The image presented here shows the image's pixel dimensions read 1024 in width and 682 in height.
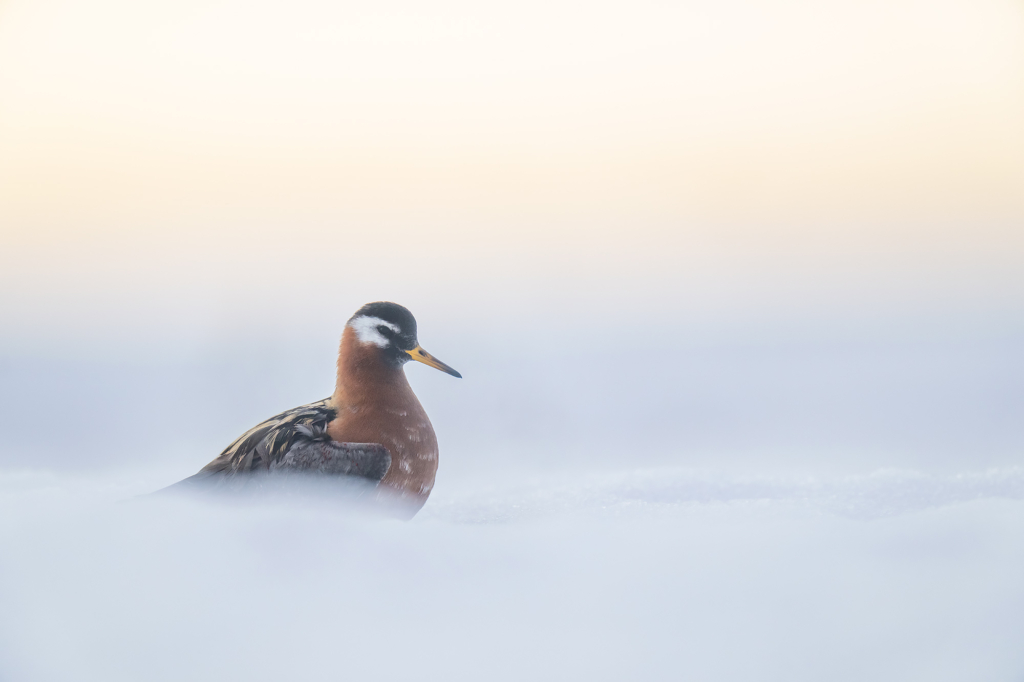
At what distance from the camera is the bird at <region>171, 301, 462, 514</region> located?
0.93 meters

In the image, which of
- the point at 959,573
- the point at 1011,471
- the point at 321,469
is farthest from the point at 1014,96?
the point at 321,469

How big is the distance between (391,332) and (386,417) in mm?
114

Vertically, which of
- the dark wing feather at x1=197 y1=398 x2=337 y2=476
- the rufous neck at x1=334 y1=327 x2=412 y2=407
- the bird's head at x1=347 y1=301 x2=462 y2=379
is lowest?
the dark wing feather at x1=197 y1=398 x2=337 y2=476

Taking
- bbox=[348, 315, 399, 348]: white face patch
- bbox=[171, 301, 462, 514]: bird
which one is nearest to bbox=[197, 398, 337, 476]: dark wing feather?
bbox=[171, 301, 462, 514]: bird

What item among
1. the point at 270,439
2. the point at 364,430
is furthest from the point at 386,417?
the point at 270,439

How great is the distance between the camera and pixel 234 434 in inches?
38.0

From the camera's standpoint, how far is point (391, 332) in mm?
959

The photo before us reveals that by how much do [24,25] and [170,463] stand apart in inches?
24.2

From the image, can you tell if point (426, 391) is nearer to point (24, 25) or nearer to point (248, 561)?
point (248, 561)

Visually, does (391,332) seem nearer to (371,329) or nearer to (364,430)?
(371,329)

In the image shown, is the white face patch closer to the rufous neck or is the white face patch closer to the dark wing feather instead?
the rufous neck

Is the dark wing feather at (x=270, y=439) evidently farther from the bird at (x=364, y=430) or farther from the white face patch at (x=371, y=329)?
the white face patch at (x=371, y=329)

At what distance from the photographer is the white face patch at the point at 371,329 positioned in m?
0.96

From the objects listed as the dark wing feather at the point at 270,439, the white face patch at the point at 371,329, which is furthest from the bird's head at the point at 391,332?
the dark wing feather at the point at 270,439
